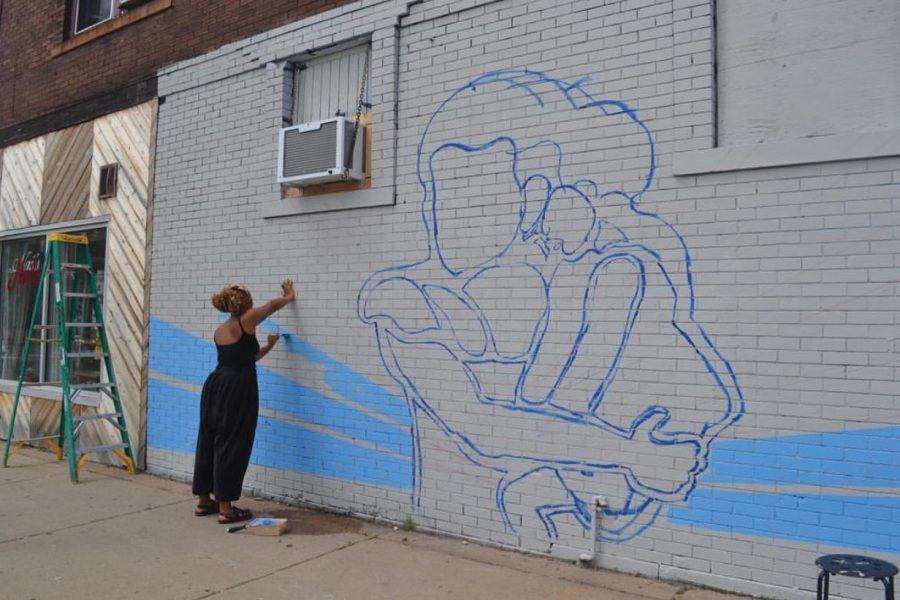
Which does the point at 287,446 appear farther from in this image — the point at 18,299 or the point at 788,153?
the point at 18,299

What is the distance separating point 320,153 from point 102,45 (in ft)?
14.4

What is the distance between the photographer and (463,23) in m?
5.44

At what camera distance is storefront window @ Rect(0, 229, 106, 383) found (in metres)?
8.32

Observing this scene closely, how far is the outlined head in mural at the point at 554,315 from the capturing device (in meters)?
4.41

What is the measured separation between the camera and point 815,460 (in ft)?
13.0

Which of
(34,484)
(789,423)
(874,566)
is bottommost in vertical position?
(34,484)

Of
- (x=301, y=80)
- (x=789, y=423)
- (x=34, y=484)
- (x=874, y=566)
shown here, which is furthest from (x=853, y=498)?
(x=34, y=484)

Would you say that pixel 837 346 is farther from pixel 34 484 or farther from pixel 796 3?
pixel 34 484

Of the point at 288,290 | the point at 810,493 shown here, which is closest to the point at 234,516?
the point at 288,290

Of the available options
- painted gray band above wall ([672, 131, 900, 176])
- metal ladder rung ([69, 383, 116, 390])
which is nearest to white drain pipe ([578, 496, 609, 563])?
painted gray band above wall ([672, 131, 900, 176])

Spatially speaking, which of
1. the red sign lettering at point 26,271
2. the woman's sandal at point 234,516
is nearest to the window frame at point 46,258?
the red sign lettering at point 26,271

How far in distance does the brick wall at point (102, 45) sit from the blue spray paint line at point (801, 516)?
4858mm

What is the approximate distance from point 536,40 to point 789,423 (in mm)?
2967

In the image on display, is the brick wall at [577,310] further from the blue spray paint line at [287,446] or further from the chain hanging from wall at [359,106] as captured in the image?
the chain hanging from wall at [359,106]
